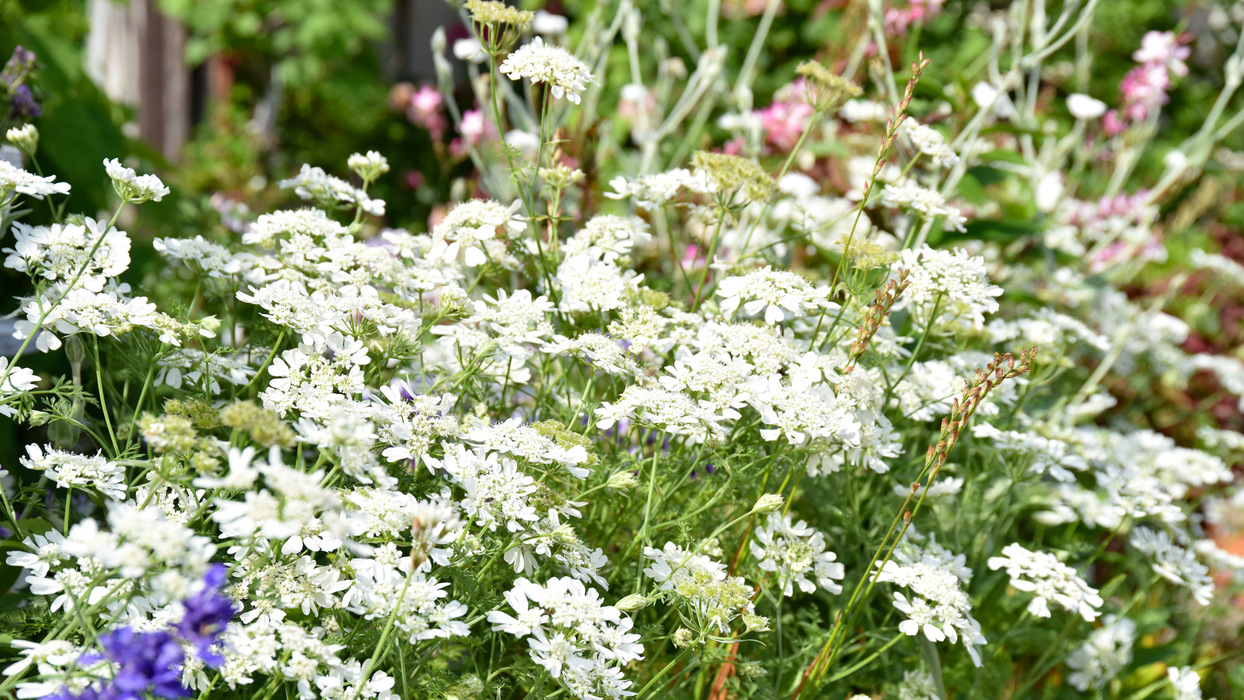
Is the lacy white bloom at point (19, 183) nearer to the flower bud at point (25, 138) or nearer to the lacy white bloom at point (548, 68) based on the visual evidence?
the flower bud at point (25, 138)

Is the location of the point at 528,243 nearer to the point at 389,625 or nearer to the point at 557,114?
the point at 557,114

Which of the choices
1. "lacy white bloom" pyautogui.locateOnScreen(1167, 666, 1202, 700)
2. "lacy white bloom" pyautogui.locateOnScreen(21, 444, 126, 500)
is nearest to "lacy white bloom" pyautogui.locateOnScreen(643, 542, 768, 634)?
"lacy white bloom" pyautogui.locateOnScreen(21, 444, 126, 500)

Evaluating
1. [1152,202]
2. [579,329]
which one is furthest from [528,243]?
[1152,202]

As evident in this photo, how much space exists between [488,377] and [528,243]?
42cm

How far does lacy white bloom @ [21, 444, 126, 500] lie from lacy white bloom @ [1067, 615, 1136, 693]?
1.62 meters

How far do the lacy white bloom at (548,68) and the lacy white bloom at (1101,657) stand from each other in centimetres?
135

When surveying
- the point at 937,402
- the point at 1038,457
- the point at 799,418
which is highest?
the point at 799,418

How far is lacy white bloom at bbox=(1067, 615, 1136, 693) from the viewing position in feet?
5.58

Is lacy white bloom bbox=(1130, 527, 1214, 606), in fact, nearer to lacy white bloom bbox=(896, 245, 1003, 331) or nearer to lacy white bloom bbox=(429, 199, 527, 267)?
lacy white bloom bbox=(896, 245, 1003, 331)

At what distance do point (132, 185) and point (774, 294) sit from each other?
0.85m

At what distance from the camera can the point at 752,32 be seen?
16.1 ft

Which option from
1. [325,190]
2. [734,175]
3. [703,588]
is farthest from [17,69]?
[703,588]

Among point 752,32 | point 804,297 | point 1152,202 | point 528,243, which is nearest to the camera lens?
point 804,297

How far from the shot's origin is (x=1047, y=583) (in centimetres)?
131
